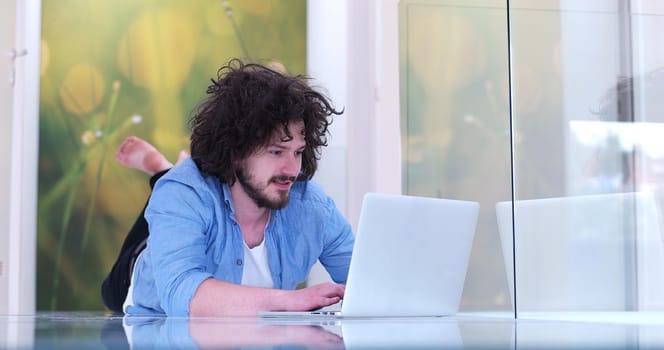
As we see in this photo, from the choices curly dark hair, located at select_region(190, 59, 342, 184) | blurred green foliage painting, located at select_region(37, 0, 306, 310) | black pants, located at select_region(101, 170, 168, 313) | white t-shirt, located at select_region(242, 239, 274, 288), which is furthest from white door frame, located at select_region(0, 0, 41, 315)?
white t-shirt, located at select_region(242, 239, 274, 288)

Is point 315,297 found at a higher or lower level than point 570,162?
lower

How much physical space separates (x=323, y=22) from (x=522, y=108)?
3330mm

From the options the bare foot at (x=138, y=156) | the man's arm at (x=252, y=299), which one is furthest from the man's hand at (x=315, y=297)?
the bare foot at (x=138, y=156)

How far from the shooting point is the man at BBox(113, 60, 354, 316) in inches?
75.2

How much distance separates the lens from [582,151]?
4.40 feet

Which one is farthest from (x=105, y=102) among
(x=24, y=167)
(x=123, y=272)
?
(x=123, y=272)

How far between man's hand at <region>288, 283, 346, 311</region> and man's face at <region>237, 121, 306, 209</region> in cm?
38

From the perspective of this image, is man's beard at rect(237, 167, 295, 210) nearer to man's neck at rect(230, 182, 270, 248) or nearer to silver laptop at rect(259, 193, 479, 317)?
man's neck at rect(230, 182, 270, 248)

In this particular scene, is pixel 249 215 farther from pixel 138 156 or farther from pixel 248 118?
pixel 138 156

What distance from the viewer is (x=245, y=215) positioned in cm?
222

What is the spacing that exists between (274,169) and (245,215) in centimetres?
13

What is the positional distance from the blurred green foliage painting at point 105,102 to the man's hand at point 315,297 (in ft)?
10.4

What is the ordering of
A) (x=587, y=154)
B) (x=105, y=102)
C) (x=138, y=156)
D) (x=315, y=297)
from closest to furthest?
(x=587, y=154) → (x=315, y=297) → (x=138, y=156) → (x=105, y=102)

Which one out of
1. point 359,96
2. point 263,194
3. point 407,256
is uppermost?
point 359,96
